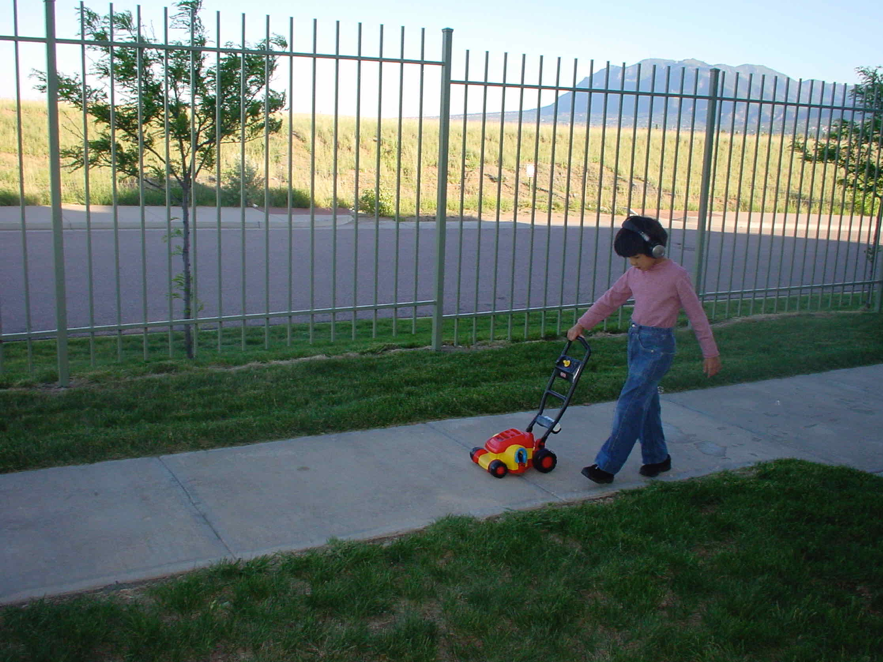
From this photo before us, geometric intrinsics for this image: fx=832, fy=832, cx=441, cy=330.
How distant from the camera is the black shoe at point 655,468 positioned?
482 cm

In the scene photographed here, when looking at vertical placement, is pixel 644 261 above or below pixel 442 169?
below

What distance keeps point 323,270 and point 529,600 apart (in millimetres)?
11106

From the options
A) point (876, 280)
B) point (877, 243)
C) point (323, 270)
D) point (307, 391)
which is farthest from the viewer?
point (323, 270)

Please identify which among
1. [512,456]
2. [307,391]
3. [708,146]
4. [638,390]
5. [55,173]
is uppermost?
[708,146]

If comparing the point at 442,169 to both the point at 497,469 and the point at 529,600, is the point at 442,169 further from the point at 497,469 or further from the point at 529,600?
the point at 529,600

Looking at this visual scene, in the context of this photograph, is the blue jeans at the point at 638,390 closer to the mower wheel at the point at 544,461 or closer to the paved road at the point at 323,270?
the mower wheel at the point at 544,461

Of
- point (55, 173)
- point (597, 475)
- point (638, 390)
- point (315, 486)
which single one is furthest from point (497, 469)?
point (55, 173)

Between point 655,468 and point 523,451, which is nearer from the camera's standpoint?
point 523,451

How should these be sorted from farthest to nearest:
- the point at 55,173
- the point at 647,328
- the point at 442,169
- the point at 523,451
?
the point at 442,169
the point at 55,173
the point at 523,451
the point at 647,328

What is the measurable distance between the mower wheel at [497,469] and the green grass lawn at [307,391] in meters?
1.08

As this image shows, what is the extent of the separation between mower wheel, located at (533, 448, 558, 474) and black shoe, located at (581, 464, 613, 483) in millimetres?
196

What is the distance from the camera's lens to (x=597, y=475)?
4648 mm

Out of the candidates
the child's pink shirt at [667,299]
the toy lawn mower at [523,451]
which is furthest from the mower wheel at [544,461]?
the child's pink shirt at [667,299]

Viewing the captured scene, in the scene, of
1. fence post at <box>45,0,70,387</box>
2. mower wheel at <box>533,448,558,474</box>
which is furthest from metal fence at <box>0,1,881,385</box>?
mower wheel at <box>533,448,558,474</box>
